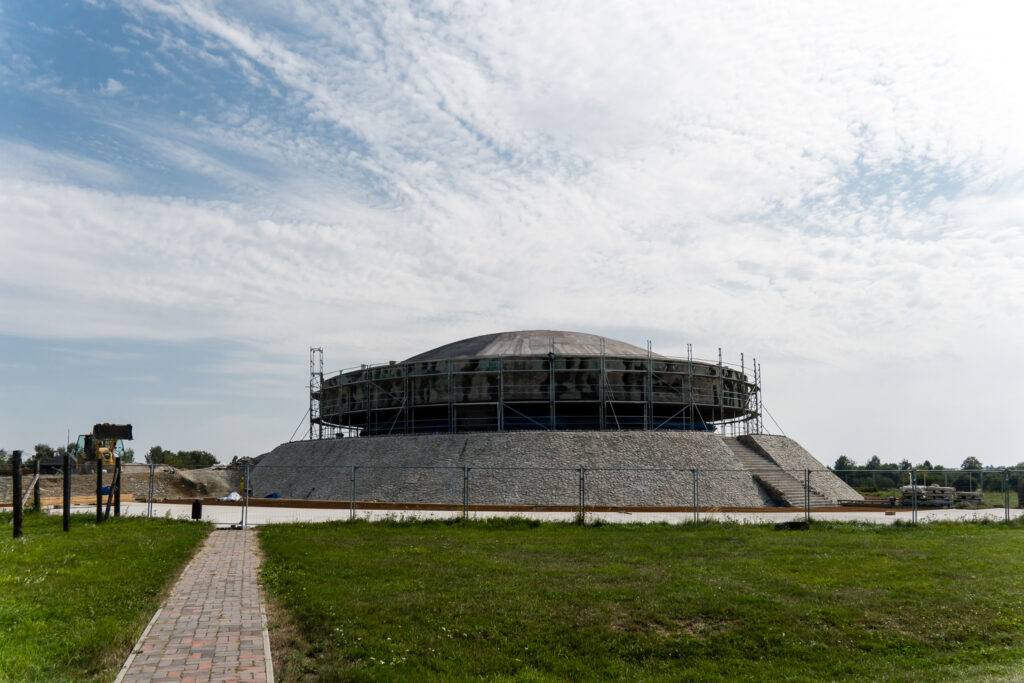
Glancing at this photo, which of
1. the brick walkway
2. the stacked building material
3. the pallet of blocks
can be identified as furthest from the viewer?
the stacked building material

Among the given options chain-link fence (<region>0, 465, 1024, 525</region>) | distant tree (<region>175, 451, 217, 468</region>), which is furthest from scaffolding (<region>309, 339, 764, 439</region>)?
distant tree (<region>175, 451, 217, 468</region>)

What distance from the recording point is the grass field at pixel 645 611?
8.31m

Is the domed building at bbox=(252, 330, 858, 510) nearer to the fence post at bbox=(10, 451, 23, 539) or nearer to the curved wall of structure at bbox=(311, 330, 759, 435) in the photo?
the curved wall of structure at bbox=(311, 330, 759, 435)

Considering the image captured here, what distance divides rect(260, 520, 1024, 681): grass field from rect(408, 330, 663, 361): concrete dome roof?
87.8 ft

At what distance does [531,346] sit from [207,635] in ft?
117

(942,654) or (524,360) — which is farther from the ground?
(524,360)

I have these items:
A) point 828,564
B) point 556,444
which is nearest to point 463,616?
point 828,564

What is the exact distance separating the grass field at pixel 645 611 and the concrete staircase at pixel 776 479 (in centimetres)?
1665

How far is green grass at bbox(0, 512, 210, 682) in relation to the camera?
7.91m

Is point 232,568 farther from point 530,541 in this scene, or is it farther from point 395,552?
point 530,541

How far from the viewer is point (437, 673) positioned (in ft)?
25.5

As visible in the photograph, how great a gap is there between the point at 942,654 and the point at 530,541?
9647mm

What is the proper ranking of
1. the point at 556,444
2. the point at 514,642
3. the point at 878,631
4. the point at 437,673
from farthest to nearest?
the point at 556,444, the point at 878,631, the point at 514,642, the point at 437,673

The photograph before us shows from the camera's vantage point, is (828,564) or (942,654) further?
(828,564)
